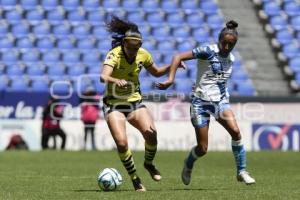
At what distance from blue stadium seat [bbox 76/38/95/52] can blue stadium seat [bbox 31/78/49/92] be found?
2.64 metres

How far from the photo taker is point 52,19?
97.0 ft

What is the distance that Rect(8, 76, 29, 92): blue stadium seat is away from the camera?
26438mm

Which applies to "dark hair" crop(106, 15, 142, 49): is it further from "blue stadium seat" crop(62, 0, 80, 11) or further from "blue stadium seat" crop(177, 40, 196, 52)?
"blue stadium seat" crop(62, 0, 80, 11)

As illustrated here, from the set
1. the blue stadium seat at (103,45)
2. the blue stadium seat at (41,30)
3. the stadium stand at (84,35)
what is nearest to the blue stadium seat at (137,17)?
the stadium stand at (84,35)

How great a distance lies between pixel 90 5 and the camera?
30359mm

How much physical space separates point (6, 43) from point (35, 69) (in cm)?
176

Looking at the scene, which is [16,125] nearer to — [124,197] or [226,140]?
[226,140]

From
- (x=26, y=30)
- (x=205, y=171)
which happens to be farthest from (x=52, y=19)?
(x=205, y=171)

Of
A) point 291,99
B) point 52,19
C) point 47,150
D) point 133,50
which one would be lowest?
point 47,150

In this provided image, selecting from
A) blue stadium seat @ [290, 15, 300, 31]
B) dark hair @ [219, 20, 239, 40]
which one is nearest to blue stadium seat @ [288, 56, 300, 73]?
blue stadium seat @ [290, 15, 300, 31]

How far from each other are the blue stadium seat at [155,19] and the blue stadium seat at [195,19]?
1053 mm

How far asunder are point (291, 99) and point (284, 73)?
13.1ft

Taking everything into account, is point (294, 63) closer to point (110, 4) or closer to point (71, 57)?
point (110, 4)

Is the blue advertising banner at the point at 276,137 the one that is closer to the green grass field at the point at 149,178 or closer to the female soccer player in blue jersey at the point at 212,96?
the green grass field at the point at 149,178
